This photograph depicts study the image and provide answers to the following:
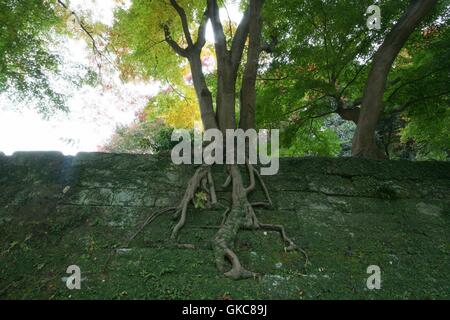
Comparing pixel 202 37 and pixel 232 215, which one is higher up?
pixel 202 37

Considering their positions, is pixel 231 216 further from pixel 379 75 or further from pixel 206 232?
pixel 379 75

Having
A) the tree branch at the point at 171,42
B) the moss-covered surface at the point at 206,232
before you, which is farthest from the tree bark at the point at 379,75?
the tree branch at the point at 171,42

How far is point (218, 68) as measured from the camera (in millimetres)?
6008

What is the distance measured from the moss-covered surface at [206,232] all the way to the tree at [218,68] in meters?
0.19

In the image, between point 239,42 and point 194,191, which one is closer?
point 194,191

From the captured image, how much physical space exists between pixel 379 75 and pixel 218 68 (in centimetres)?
298

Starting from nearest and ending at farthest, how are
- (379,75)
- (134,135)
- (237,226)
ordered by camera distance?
1. (237,226)
2. (379,75)
3. (134,135)

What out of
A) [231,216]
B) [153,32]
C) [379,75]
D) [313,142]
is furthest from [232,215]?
[313,142]

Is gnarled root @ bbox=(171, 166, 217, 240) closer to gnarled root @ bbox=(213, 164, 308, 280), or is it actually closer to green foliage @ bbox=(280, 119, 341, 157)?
gnarled root @ bbox=(213, 164, 308, 280)

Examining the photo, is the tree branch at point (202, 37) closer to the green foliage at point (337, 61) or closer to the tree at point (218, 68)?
the tree at point (218, 68)

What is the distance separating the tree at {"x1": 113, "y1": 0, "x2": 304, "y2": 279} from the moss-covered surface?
0.19 meters

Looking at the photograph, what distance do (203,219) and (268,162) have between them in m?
1.68

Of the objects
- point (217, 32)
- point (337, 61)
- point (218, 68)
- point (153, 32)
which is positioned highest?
point (153, 32)
